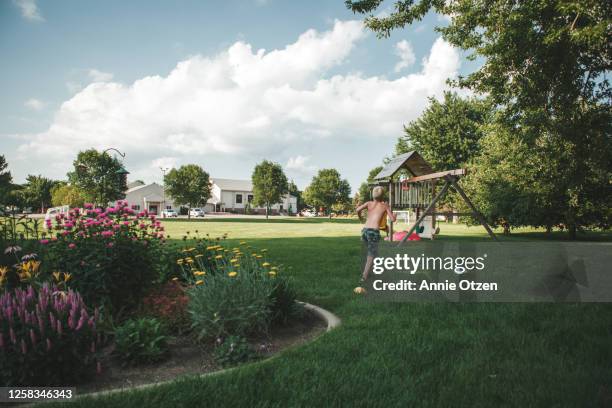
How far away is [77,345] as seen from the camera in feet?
11.2

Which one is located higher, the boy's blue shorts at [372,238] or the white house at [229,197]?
the white house at [229,197]

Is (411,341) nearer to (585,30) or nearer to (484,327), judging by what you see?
(484,327)

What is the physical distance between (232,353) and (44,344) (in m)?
1.68

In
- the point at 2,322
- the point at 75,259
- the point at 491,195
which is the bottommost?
the point at 2,322

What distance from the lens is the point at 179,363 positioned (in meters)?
3.94

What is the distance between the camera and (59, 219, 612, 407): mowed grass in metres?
3.03

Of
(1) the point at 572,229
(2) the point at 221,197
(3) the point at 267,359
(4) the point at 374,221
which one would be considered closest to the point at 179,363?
(3) the point at 267,359

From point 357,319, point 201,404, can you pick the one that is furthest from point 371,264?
point 201,404

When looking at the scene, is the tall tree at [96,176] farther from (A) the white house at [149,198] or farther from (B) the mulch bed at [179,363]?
(B) the mulch bed at [179,363]

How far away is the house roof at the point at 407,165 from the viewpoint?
41.1 feet

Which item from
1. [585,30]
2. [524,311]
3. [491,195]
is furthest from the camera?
[491,195]

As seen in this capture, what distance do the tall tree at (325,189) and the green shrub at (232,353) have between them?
7628cm

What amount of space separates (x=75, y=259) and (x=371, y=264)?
200 inches

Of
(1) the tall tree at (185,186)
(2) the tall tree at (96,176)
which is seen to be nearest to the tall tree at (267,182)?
(1) the tall tree at (185,186)
